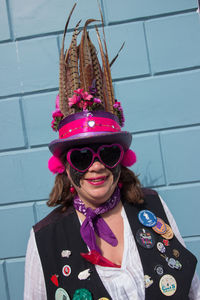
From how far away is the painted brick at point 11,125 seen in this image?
2.03 metres

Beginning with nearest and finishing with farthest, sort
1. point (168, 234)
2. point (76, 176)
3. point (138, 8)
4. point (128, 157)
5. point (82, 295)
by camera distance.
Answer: point (82, 295) → point (76, 176) → point (168, 234) → point (128, 157) → point (138, 8)

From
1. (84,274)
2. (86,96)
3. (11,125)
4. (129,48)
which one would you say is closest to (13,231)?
(11,125)

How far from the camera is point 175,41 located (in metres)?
1.97

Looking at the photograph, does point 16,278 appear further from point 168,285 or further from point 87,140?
point 87,140

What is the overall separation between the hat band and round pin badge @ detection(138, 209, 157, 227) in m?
0.53

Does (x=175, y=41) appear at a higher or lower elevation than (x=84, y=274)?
higher

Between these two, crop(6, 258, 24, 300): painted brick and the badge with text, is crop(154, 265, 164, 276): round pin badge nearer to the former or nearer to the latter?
the badge with text

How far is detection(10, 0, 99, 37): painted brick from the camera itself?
1983mm

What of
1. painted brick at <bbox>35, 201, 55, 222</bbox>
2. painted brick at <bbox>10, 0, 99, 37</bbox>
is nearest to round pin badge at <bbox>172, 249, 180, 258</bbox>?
painted brick at <bbox>35, 201, 55, 222</bbox>

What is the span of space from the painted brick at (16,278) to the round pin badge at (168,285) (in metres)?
1.40

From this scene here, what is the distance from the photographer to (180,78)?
1973mm

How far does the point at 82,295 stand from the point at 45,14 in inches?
83.8

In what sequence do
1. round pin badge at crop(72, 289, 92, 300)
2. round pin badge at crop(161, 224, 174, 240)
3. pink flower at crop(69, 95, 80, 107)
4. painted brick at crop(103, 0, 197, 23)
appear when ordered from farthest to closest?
painted brick at crop(103, 0, 197, 23)
round pin badge at crop(161, 224, 174, 240)
pink flower at crop(69, 95, 80, 107)
round pin badge at crop(72, 289, 92, 300)

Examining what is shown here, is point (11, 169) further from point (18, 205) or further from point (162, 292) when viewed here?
point (162, 292)
